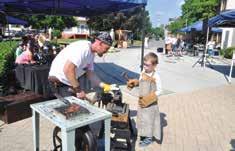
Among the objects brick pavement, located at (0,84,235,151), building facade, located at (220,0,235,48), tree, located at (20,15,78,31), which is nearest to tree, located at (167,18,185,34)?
tree, located at (20,15,78,31)

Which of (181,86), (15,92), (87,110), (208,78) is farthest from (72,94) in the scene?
(208,78)

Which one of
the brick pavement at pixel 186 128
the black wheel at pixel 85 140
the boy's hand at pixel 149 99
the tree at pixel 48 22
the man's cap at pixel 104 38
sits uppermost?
the tree at pixel 48 22

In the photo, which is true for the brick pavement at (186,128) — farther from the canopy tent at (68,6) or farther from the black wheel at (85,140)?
the canopy tent at (68,6)

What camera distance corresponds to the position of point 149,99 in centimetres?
398

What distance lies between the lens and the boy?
3961 millimetres

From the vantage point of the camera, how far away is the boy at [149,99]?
3961mm

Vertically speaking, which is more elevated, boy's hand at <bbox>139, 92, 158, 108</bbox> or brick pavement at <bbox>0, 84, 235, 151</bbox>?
boy's hand at <bbox>139, 92, 158, 108</bbox>

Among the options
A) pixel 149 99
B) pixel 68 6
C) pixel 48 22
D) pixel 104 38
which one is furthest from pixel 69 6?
pixel 48 22

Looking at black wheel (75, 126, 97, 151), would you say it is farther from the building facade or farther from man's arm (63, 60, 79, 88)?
the building facade

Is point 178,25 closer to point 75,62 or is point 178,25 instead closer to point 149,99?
point 149,99

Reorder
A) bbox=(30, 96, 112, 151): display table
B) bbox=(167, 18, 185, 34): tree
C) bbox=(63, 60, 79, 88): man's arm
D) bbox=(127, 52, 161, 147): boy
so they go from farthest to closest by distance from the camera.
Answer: bbox=(167, 18, 185, 34): tree → bbox=(127, 52, 161, 147): boy → bbox=(63, 60, 79, 88): man's arm → bbox=(30, 96, 112, 151): display table

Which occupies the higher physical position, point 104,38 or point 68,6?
point 68,6

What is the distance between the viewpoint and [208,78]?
35.8 ft

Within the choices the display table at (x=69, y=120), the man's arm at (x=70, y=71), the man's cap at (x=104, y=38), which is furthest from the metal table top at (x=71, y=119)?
the man's cap at (x=104, y=38)
